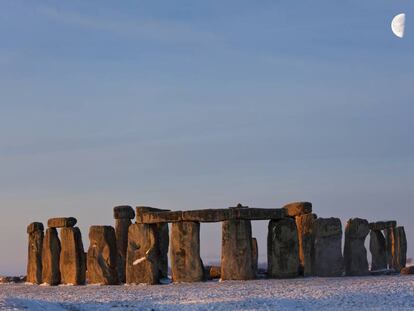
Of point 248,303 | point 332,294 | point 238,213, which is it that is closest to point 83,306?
point 248,303

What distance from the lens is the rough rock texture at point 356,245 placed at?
32344 mm

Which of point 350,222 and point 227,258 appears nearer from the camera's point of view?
point 227,258

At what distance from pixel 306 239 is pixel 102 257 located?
7705 mm

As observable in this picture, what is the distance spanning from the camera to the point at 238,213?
99.5ft

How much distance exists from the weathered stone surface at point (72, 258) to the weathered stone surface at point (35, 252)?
213cm

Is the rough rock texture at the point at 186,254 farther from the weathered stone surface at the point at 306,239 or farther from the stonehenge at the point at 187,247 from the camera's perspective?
the weathered stone surface at the point at 306,239

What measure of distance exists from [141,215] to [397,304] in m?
11.6

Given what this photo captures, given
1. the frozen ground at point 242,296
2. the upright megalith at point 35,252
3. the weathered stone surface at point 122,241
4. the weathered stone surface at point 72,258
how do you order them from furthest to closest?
the upright megalith at point 35,252, the weathered stone surface at point 122,241, the weathered stone surface at point 72,258, the frozen ground at point 242,296

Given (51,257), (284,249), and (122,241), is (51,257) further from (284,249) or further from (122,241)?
(284,249)

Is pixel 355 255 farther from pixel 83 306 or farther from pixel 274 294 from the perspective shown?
pixel 83 306

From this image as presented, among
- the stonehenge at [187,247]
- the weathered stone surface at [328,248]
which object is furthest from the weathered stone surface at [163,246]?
the weathered stone surface at [328,248]

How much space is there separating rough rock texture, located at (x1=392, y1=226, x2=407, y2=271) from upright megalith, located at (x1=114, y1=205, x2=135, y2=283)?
47.1ft

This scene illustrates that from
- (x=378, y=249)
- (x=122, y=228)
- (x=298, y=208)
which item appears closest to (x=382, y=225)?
(x=378, y=249)

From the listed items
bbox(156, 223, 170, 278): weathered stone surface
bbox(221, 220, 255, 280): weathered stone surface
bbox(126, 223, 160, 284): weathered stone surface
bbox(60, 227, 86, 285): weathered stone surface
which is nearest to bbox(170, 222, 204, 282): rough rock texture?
bbox(126, 223, 160, 284): weathered stone surface
